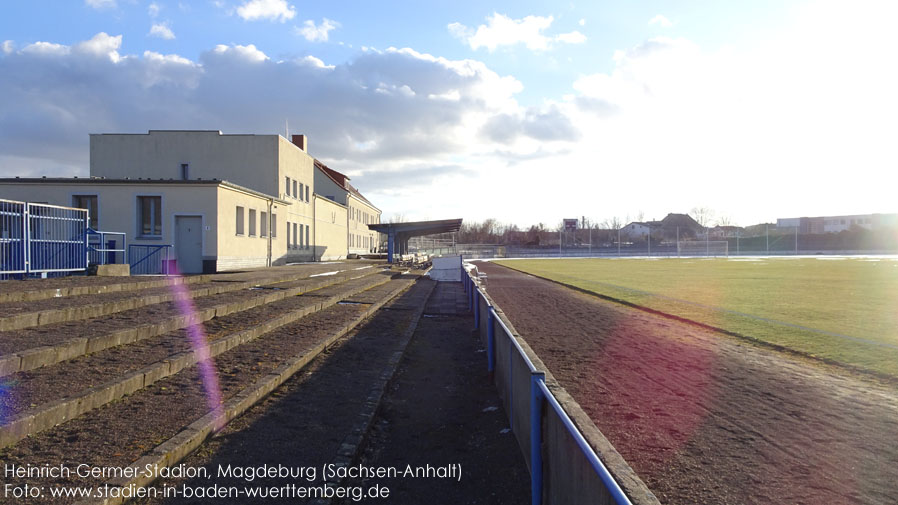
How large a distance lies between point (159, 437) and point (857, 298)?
64.3 feet

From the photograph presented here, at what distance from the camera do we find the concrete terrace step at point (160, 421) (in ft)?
12.8

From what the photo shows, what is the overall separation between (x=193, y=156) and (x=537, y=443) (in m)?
32.3

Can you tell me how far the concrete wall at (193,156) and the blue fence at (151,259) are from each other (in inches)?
395

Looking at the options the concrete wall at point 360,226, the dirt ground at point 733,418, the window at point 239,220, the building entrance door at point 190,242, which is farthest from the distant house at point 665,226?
the dirt ground at point 733,418

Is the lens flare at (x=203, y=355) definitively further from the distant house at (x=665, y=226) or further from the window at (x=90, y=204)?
the distant house at (x=665, y=226)

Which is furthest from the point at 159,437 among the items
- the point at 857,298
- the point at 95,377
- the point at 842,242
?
the point at 842,242

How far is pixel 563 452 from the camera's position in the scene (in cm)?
309

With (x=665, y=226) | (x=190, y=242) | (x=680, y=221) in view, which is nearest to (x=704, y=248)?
(x=665, y=226)

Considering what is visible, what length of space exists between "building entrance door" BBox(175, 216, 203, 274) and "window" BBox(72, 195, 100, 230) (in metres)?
3.03

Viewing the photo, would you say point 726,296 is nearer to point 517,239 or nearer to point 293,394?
point 293,394

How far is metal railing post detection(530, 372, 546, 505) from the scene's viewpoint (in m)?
3.57

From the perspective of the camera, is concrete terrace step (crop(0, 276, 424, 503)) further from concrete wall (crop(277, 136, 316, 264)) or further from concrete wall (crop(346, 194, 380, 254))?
concrete wall (crop(346, 194, 380, 254))

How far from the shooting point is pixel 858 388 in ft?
21.4

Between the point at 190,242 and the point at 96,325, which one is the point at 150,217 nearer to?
the point at 190,242
